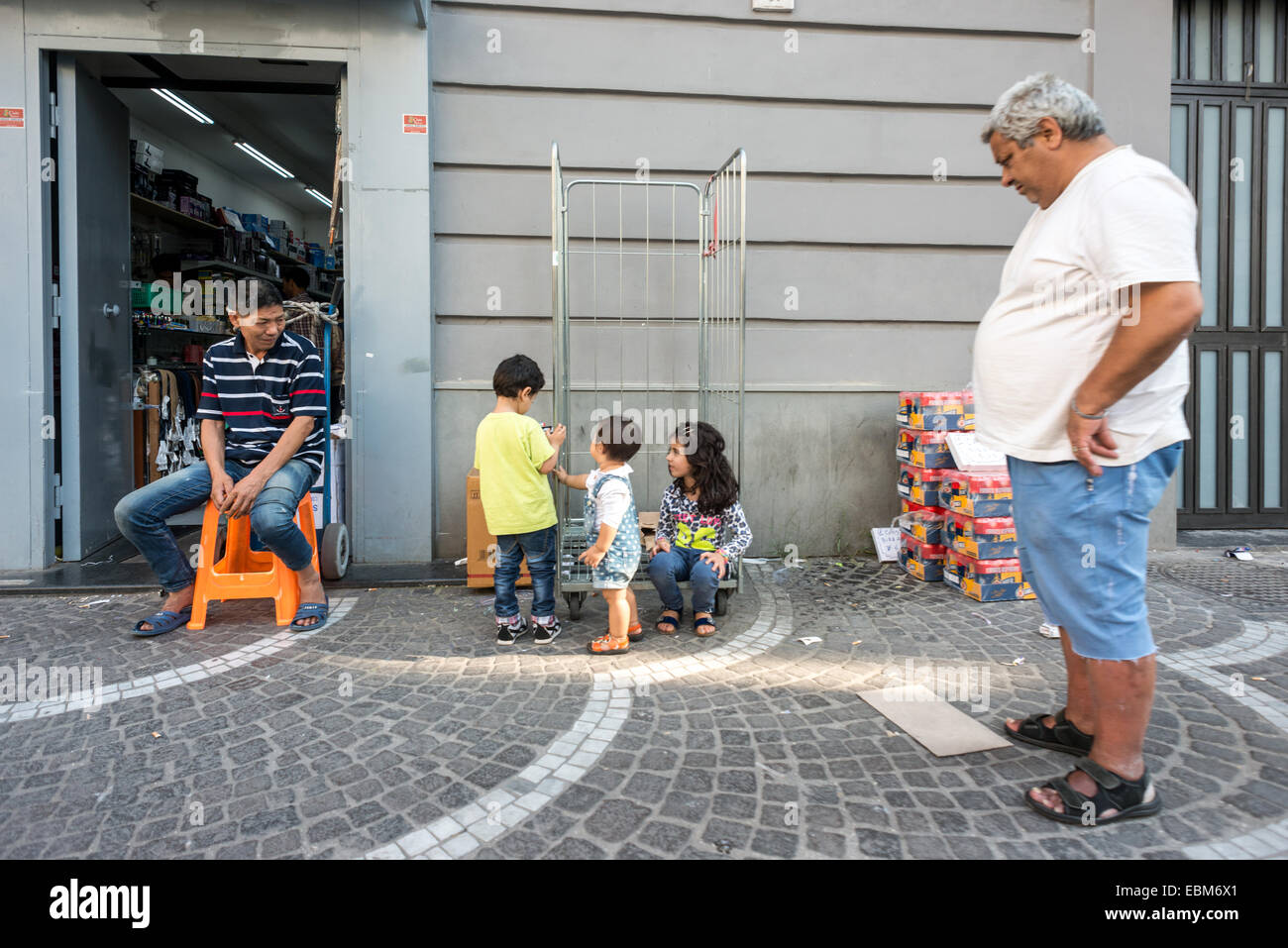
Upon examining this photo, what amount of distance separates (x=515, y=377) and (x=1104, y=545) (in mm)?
2666

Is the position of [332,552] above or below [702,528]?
below

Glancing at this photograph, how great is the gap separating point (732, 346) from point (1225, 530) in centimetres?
473

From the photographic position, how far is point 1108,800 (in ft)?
7.47

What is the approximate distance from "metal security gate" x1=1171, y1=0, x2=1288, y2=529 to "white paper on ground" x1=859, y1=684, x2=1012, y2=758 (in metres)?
4.77

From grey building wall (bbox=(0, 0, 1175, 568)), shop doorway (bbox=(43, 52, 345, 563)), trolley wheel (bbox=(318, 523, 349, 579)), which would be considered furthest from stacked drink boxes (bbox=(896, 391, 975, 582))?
shop doorway (bbox=(43, 52, 345, 563))

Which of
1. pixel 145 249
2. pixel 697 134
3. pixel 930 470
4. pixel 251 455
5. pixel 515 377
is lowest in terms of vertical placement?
pixel 930 470

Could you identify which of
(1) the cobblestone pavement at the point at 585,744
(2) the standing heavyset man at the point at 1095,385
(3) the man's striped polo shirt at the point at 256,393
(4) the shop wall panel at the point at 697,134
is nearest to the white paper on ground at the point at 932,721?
(1) the cobblestone pavement at the point at 585,744

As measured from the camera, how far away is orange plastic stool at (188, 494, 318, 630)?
13.6ft

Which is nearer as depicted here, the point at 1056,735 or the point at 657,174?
the point at 1056,735

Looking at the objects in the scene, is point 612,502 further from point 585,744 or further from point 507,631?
point 585,744

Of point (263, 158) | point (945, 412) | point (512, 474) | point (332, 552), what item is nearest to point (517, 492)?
point (512, 474)

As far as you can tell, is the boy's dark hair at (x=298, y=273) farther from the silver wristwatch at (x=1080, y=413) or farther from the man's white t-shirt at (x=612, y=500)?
the silver wristwatch at (x=1080, y=413)

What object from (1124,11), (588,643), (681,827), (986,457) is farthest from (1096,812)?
(1124,11)

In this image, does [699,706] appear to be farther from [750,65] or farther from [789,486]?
[750,65]
